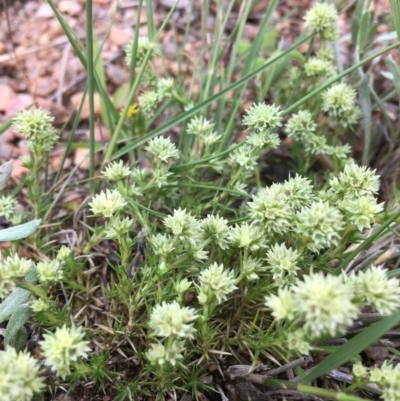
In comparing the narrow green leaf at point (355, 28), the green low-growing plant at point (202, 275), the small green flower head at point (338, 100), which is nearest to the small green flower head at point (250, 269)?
the green low-growing plant at point (202, 275)

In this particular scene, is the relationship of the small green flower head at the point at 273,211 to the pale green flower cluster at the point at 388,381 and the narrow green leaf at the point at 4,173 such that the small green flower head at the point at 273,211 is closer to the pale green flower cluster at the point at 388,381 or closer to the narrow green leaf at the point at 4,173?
the pale green flower cluster at the point at 388,381

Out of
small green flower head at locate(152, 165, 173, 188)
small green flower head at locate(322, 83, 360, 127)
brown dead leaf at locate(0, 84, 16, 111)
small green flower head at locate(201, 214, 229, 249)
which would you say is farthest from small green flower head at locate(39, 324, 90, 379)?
brown dead leaf at locate(0, 84, 16, 111)

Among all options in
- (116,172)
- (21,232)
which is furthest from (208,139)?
(21,232)

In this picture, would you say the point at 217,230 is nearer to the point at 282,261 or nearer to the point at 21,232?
the point at 282,261

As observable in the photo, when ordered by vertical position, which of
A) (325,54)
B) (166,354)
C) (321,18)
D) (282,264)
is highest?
(321,18)

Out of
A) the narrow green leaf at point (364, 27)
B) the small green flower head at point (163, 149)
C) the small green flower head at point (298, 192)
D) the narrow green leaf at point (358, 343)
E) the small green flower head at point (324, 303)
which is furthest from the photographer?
the narrow green leaf at point (364, 27)

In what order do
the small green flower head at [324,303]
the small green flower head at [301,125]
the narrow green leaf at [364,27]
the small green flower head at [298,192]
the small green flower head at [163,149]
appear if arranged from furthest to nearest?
the narrow green leaf at [364,27] < the small green flower head at [301,125] < the small green flower head at [163,149] < the small green flower head at [298,192] < the small green flower head at [324,303]
